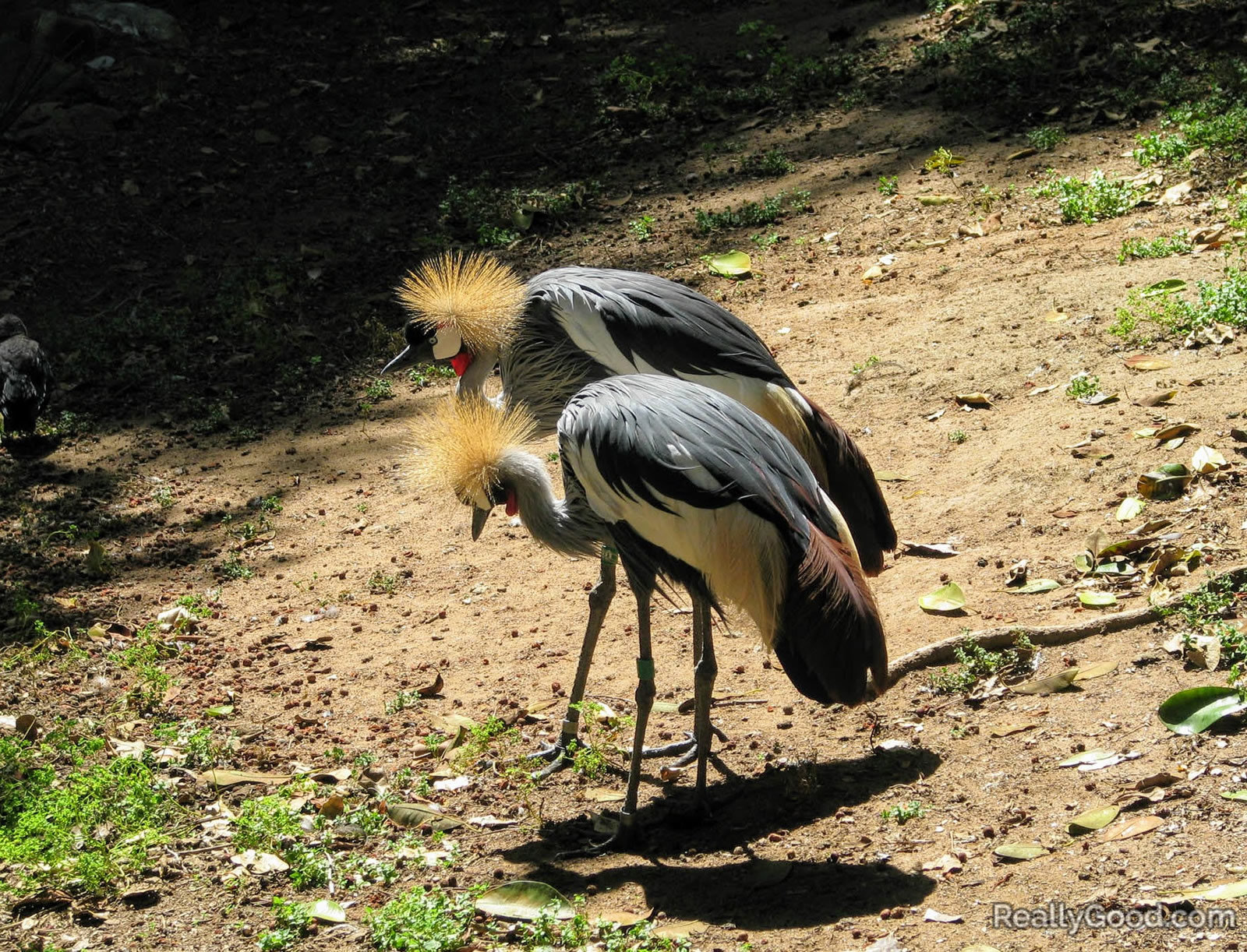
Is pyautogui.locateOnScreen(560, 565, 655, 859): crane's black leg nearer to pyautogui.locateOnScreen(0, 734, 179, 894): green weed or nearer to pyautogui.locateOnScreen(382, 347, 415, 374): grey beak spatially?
pyautogui.locateOnScreen(0, 734, 179, 894): green weed

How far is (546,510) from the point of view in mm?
4008

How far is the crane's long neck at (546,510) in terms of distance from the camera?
399cm

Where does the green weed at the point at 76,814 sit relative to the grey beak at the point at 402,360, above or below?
below

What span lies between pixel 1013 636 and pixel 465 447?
1.78 metres

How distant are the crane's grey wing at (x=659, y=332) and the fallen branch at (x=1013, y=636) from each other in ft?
3.60

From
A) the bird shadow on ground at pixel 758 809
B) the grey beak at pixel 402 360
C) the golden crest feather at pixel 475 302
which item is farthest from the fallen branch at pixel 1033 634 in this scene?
the grey beak at pixel 402 360

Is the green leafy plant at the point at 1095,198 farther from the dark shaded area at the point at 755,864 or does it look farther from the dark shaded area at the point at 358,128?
the dark shaded area at the point at 755,864

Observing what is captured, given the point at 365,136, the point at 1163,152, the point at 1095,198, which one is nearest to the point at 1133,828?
the point at 1095,198

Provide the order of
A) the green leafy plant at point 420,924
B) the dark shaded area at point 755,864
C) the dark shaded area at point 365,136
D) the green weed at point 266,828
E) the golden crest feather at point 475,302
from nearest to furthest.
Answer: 1. the green leafy plant at point 420,924
2. the dark shaded area at point 755,864
3. the green weed at point 266,828
4. the golden crest feather at point 475,302
5. the dark shaded area at point 365,136

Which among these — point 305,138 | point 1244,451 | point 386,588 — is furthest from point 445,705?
point 305,138

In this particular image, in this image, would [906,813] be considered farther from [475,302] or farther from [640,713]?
[475,302]

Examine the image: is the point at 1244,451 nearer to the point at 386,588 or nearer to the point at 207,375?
the point at 386,588

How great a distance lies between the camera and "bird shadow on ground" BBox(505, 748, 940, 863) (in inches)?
141

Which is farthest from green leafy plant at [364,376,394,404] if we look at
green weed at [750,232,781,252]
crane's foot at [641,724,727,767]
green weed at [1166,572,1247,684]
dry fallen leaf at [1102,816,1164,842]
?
dry fallen leaf at [1102,816,1164,842]
